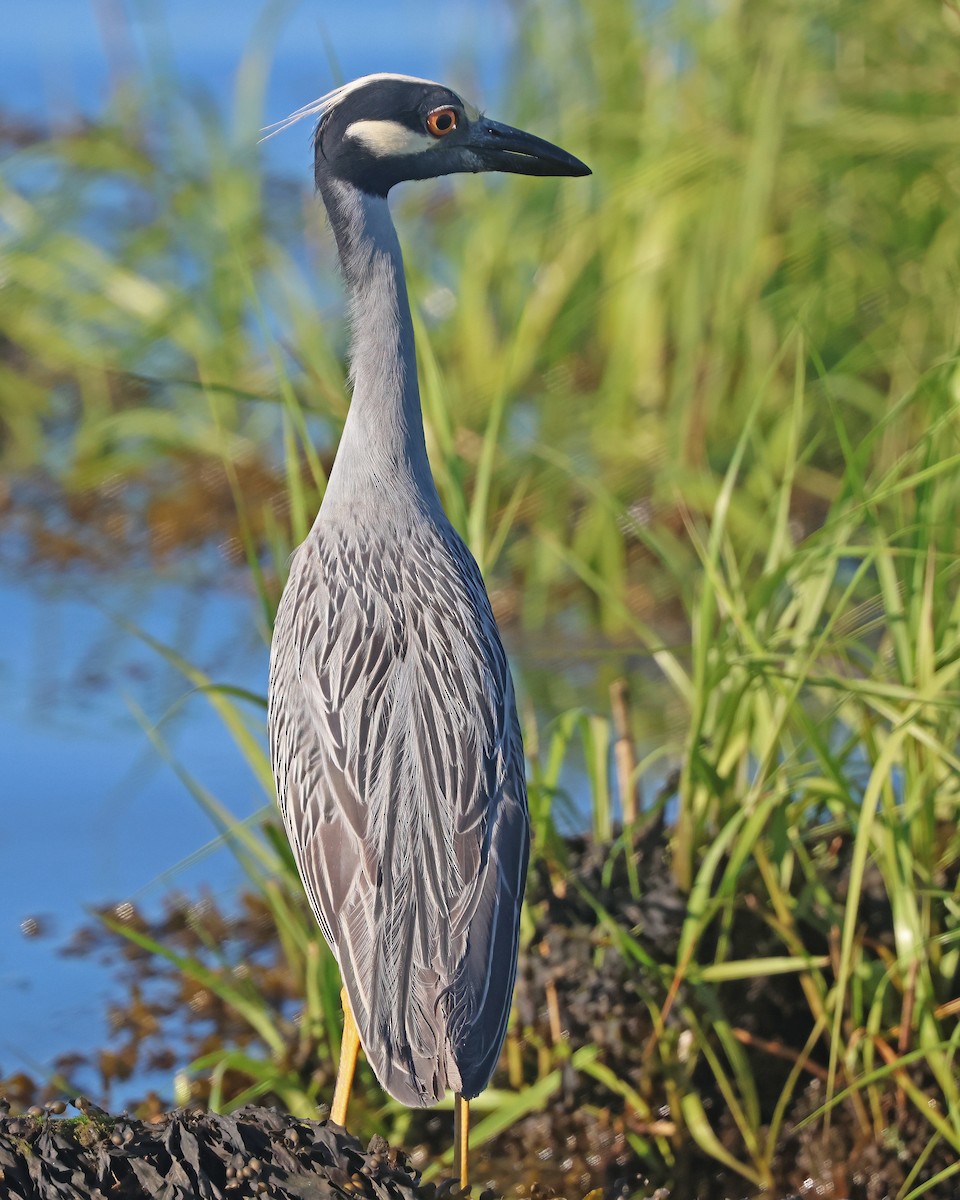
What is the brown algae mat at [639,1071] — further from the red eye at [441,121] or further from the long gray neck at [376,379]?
the red eye at [441,121]

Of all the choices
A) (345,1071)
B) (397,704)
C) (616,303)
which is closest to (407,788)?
(397,704)

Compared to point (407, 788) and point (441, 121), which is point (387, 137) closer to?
point (441, 121)

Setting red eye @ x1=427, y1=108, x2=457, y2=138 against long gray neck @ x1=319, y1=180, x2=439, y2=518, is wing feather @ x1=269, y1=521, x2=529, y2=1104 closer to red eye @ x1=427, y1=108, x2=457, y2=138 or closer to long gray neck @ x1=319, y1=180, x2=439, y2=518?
long gray neck @ x1=319, y1=180, x2=439, y2=518

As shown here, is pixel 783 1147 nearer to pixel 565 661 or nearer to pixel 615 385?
pixel 565 661

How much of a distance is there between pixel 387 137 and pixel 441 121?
12 cm

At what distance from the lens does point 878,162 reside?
625cm

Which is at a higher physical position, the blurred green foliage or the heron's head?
the blurred green foliage

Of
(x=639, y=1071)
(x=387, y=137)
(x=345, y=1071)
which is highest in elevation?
(x=387, y=137)

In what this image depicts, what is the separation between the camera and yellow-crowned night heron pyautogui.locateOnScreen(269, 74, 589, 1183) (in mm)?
2852

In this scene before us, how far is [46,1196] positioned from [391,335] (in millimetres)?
1773

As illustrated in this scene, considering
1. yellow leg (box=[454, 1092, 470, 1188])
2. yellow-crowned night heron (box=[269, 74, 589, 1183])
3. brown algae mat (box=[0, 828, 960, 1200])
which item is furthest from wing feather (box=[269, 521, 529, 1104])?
brown algae mat (box=[0, 828, 960, 1200])

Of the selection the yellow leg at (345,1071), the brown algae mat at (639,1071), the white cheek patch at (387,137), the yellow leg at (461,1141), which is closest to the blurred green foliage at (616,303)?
the brown algae mat at (639,1071)

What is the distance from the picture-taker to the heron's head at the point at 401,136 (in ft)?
11.3

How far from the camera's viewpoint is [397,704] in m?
3.18
